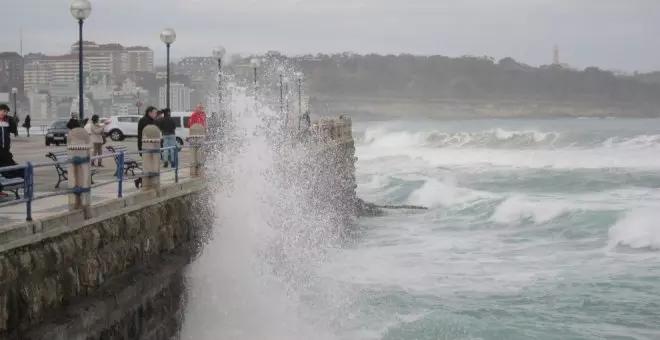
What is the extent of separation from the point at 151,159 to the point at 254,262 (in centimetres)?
234

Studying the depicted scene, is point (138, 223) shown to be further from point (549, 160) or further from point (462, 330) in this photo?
point (549, 160)

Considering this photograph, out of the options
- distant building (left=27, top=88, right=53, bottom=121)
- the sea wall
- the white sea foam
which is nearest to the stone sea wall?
the sea wall

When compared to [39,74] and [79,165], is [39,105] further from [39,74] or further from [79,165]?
[79,165]

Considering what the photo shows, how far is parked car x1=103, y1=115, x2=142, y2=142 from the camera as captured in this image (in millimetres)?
35875

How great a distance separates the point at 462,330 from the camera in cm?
1401

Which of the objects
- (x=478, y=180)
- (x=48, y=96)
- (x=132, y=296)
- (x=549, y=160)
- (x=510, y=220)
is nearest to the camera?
(x=132, y=296)

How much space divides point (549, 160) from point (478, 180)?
43.6 feet

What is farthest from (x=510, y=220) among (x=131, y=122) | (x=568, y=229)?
(x=131, y=122)

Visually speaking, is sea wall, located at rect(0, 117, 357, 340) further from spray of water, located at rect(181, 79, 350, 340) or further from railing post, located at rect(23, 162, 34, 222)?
spray of water, located at rect(181, 79, 350, 340)

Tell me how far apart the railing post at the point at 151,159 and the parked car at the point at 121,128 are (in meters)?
24.1

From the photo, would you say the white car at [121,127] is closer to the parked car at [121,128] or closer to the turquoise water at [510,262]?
the parked car at [121,128]

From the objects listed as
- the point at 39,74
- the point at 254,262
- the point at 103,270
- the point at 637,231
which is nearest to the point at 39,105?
the point at 39,74

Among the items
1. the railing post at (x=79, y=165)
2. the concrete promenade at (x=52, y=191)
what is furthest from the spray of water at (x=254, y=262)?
the railing post at (x=79, y=165)

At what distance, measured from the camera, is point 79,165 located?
953cm
